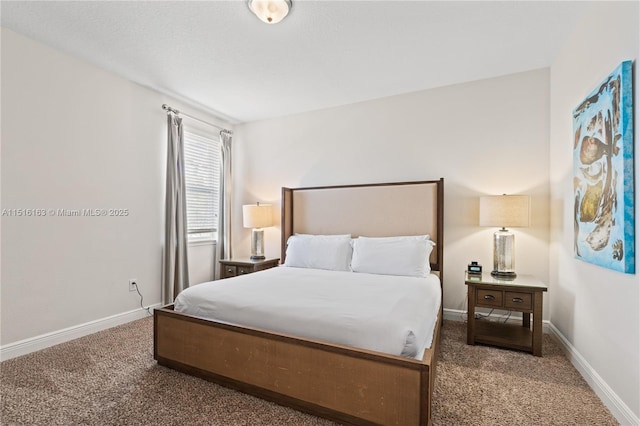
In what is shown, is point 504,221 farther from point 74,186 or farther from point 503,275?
point 74,186

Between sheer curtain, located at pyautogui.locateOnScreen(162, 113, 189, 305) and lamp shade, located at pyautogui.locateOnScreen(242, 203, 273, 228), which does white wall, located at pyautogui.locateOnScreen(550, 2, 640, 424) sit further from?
sheer curtain, located at pyautogui.locateOnScreen(162, 113, 189, 305)

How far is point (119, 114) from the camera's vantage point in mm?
3273

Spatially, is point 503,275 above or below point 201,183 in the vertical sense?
below

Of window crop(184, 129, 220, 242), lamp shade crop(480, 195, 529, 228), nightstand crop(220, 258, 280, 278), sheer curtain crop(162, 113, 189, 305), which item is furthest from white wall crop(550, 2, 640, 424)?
window crop(184, 129, 220, 242)

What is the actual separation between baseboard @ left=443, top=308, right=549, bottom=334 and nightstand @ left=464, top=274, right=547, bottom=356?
0.30 meters

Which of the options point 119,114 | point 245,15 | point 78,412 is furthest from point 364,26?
point 78,412

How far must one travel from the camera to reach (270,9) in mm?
2146

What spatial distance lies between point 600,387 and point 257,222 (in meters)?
3.49

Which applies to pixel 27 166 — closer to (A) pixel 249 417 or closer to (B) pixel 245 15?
(B) pixel 245 15

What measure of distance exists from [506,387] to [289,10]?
9.63ft

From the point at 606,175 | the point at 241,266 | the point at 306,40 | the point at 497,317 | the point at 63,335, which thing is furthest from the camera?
the point at 241,266

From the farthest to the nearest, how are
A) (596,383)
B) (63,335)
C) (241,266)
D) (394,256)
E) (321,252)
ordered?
(241,266)
(321,252)
(394,256)
(63,335)
(596,383)

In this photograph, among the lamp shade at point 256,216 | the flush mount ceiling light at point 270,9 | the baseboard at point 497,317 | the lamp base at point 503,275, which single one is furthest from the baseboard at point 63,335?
the lamp base at point 503,275

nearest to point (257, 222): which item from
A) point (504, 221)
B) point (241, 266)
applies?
point (241, 266)
